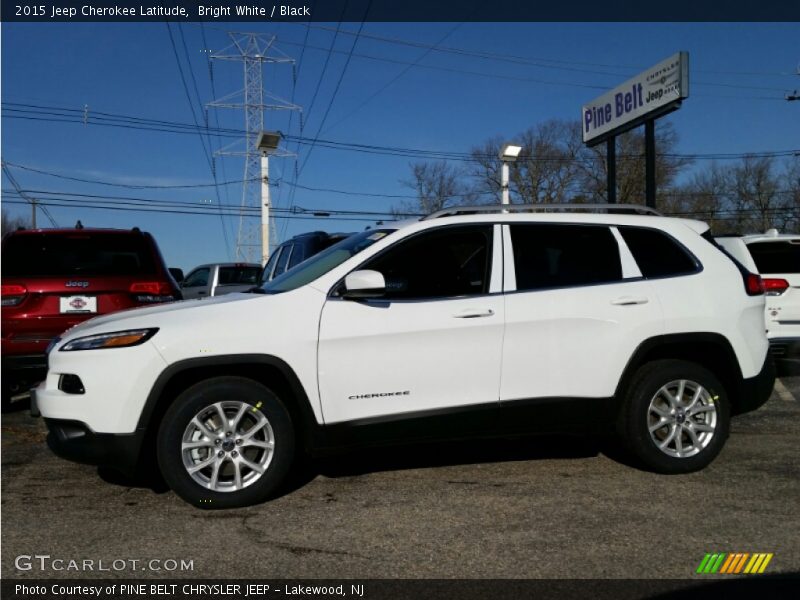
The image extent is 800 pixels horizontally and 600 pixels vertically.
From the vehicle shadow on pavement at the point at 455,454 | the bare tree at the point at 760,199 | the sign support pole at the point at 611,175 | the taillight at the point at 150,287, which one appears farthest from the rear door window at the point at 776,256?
the bare tree at the point at 760,199

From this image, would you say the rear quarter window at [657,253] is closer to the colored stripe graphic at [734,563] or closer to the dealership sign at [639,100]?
the colored stripe graphic at [734,563]

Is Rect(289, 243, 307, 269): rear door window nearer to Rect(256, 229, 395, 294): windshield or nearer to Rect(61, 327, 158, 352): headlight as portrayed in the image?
Rect(256, 229, 395, 294): windshield

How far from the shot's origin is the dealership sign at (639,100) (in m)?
17.1

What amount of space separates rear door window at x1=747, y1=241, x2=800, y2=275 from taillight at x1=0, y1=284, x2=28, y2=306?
8393 millimetres

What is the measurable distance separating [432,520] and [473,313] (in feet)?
4.36

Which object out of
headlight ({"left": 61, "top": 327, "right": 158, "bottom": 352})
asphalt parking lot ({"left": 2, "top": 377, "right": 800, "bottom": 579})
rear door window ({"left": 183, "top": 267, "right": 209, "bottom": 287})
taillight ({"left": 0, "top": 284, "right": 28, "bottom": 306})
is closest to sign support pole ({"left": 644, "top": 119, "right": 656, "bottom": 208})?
rear door window ({"left": 183, "top": 267, "right": 209, "bottom": 287})

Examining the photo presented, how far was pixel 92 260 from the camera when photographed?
7.44 metres

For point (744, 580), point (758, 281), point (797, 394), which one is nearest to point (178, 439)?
point (744, 580)

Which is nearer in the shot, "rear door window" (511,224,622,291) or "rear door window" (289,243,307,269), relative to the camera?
"rear door window" (511,224,622,291)

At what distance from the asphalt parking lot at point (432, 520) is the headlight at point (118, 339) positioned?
3.40 feet

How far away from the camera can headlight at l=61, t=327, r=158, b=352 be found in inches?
176

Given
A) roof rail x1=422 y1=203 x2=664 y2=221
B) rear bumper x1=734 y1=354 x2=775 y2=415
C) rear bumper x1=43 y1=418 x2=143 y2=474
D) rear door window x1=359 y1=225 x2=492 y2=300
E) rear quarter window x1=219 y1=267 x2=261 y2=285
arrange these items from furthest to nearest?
1. rear quarter window x1=219 y1=267 x2=261 y2=285
2. rear bumper x1=734 y1=354 x2=775 y2=415
3. roof rail x1=422 y1=203 x2=664 y2=221
4. rear door window x1=359 y1=225 x2=492 y2=300
5. rear bumper x1=43 y1=418 x2=143 y2=474

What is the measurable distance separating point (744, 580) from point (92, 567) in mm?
3206

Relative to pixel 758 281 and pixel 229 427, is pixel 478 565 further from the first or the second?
pixel 758 281
